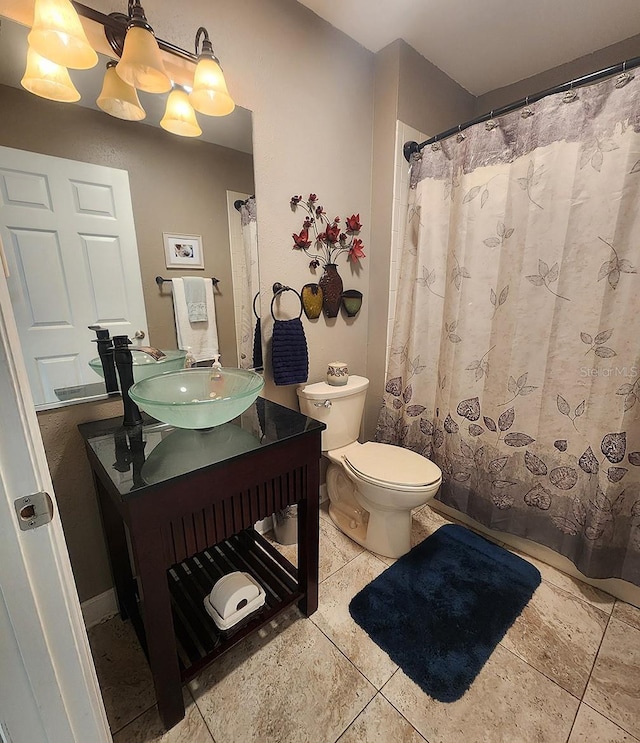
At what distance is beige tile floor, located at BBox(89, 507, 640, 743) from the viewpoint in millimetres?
966

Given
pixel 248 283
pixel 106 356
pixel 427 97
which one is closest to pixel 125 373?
pixel 106 356

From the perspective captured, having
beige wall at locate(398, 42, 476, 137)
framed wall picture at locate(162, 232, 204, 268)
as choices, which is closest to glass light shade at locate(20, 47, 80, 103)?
framed wall picture at locate(162, 232, 204, 268)

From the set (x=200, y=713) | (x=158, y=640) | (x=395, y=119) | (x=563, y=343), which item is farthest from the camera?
(x=395, y=119)

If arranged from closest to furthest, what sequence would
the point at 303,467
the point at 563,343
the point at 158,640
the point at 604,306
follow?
1. the point at 158,640
2. the point at 303,467
3. the point at 604,306
4. the point at 563,343

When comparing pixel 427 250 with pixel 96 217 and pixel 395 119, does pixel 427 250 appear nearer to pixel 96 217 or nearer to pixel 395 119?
pixel 395 119

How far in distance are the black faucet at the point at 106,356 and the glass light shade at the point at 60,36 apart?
Answer: 719mm

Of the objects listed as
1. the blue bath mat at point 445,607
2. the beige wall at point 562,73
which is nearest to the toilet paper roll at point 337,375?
the blue bath mat at point 445,607

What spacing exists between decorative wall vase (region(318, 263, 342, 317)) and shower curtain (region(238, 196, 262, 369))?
1.24 feet

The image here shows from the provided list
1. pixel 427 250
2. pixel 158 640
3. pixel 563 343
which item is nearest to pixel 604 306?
pixel 563 343

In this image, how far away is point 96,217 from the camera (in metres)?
1.08

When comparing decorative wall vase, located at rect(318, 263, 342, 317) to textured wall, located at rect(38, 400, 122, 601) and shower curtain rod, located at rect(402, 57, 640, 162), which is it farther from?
textured wall, located at rect(38, 400, 122, 601)

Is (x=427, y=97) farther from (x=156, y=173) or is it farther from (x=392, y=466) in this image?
(x=392, y=466)

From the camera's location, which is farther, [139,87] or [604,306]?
[604,306]

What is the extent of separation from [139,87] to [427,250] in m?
1.32
